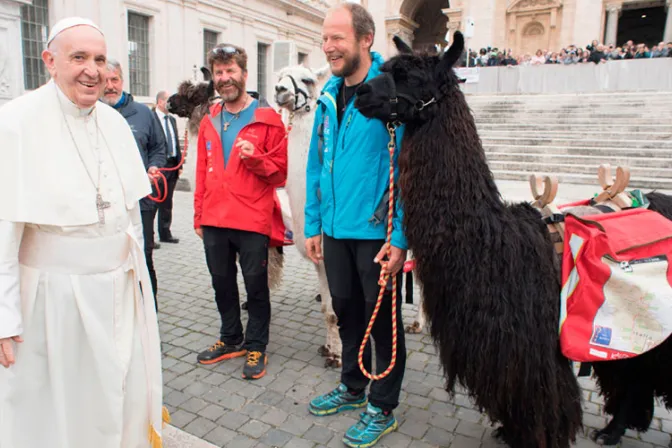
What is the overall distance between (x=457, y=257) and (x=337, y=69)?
45.3 inches

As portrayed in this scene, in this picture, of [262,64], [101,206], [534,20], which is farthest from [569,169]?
[534,20]

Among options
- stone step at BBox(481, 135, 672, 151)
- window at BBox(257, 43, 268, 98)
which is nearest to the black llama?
stone step at BBox(481, 135, 672, 151)

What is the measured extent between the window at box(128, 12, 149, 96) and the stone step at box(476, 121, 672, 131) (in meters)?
13.5

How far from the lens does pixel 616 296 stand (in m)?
2.21

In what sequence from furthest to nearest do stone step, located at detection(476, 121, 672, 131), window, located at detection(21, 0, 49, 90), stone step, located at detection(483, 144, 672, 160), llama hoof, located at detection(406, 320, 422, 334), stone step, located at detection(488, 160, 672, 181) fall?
window, located at detection(21, 0, 49, 90) → stone step, located at detection(476, 121, 672, 131) → stone step, located at detection(483, 144, 672, 160) → stone step, located at detection(488, 160, 672, 181) → llama hoof, located at detection(406, 320, 422, 334)

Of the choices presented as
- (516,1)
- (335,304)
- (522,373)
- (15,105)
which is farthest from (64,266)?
(516,1)

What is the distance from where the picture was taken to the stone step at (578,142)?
40.6 ft

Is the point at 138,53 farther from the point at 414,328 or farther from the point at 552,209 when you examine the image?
the point at 552,209

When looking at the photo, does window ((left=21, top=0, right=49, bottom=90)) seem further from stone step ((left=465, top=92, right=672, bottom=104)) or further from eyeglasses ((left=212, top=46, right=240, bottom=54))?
eyeglasses ((left=212, top=46, right=240, bottom=54))

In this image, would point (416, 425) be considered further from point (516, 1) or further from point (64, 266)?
point (516, 1)

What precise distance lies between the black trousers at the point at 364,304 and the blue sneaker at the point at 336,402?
289 mm

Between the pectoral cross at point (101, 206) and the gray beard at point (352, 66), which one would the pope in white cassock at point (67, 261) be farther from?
the gray beard at point (352, 66)

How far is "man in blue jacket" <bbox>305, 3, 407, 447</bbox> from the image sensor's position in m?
2.50

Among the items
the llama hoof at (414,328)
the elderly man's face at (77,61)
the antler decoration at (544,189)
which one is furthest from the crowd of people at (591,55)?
the elderly man's face at (77,61)
